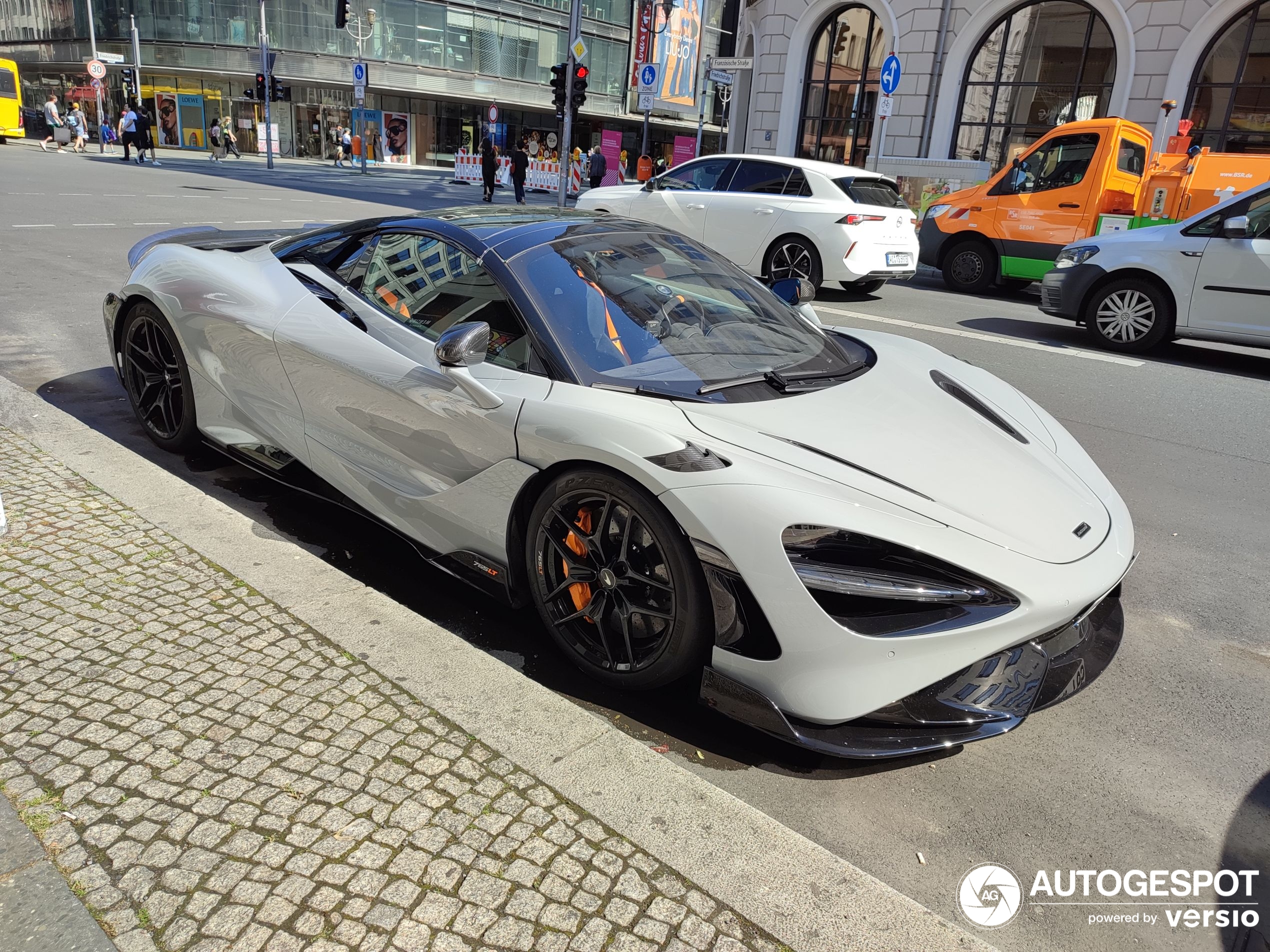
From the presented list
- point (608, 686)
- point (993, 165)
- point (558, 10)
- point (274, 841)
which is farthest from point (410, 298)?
point (558, 10)

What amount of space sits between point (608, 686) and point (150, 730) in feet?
4.13

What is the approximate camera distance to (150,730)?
2330 mm

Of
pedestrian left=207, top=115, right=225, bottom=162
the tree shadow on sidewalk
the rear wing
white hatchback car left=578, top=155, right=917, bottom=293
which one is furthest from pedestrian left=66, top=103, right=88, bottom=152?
the tree shadow on sidewalk

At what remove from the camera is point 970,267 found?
13.1 metres

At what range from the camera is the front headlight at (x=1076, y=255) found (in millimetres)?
9047

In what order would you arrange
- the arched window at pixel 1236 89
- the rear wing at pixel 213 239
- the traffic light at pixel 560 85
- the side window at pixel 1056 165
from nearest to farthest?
the rear wing at pixel 213 239 < the side window at pixel 1056 165 < the arched window at pixel 1236 89 < the traffic light at pixel 560 85

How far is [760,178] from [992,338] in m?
A: 3.92

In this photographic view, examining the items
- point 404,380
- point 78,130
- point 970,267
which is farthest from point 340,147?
point 404,380

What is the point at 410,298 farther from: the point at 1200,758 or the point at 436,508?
the point at 1200,758

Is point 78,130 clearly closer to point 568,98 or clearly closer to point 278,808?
point 568,98

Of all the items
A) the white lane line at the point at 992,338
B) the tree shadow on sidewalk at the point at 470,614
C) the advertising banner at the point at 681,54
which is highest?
the advertising banner at the point at 681,54

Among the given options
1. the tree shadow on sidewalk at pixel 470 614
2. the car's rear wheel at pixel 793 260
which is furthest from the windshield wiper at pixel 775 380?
the car's rear wheel at pixel 793 260

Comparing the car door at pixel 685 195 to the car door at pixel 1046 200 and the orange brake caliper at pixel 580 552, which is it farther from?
the orange brake caliper at pixel 580 552

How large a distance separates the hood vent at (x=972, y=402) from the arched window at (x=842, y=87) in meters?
23.6
